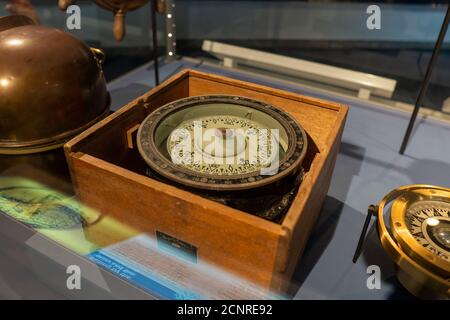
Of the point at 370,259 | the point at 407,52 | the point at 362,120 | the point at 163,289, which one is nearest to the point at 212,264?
the point at 163,289

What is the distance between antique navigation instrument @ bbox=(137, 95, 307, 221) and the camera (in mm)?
815

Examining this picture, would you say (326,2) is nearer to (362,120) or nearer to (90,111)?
(362,120)

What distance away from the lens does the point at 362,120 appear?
1.65 meters

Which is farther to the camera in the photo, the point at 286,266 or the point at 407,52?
the point at 407,52

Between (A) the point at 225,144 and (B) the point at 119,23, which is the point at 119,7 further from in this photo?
(A) the point at 225,144

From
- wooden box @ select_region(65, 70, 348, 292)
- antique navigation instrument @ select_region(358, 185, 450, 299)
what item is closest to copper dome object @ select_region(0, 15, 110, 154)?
wooden box @ select_region(65, 70, 348, 292)

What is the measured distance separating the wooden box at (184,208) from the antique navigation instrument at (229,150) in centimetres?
5

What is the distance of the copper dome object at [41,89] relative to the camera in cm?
93

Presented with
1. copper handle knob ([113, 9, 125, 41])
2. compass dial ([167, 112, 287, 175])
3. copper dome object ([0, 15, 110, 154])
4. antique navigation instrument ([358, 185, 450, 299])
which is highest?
copper handle knob ([113, 9, 125, 41])

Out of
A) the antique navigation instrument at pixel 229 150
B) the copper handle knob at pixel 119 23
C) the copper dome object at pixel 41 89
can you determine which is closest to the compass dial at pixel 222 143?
the antique navigation instrument at pixel 229 150

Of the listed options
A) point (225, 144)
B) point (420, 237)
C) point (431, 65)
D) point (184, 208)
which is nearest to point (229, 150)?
point (225, 144)

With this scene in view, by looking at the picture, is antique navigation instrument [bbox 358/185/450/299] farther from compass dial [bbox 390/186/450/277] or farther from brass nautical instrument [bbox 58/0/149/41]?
brass nautical instrument [bbox 58/0/149/41]

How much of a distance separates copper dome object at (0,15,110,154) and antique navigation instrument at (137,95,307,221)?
0.20m

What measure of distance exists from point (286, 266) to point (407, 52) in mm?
2227
